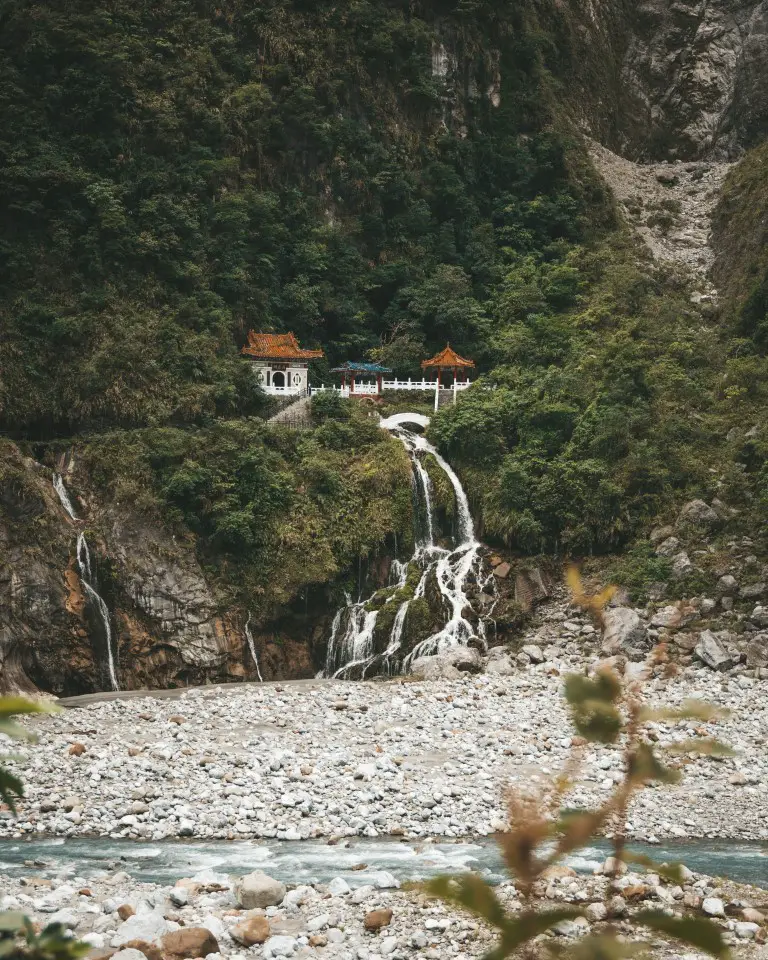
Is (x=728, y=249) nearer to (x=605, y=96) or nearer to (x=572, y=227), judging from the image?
(x=572, y=227)

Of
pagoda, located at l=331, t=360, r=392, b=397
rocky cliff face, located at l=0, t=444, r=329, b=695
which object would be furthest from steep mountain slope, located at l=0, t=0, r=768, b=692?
pagoda, located at l=331, t=360, r=392, b=397

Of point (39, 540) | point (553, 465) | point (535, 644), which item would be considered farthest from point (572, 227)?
point (39, 540)

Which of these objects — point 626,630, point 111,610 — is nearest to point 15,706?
point 626,630

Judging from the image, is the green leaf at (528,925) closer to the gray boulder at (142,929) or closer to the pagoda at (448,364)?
the gray boulder at (142,929)

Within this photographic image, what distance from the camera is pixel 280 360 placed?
3312 cm

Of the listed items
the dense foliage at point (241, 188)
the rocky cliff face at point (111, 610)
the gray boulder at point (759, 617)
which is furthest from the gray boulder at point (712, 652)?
the dense foliage at point (241, 188)

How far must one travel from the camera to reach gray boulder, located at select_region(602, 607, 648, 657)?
22484 mm

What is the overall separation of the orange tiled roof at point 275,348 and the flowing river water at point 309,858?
2183 cm

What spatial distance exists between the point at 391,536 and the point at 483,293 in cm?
1511

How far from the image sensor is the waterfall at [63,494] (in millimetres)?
25172

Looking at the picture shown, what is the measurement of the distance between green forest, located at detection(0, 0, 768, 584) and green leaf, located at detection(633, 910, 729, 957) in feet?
79.9

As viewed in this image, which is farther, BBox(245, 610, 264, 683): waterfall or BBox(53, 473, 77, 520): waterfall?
BBox(53, 473, 77, 520): waterfall

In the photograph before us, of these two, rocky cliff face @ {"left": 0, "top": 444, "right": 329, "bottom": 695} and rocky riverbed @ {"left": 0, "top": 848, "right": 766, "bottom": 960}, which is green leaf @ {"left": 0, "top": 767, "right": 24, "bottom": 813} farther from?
rocky cliff face @ {"left": 0, "top": 444, "right": 329, "bottom": 695}

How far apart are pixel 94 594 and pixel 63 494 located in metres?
2.98
